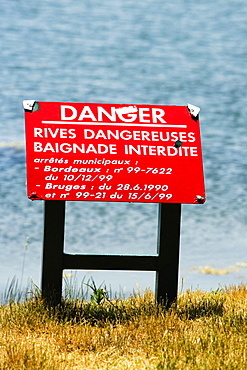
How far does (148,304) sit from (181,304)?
0.51 metres

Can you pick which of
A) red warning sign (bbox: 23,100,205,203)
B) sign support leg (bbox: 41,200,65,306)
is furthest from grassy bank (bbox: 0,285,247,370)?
red warning sign (bbox: 23,100,205,203)

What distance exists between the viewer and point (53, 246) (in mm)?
6891

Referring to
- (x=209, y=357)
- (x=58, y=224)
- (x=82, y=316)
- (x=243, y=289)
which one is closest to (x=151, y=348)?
(x=209, y=357)

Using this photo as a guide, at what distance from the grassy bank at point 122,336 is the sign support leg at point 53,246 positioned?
18cm

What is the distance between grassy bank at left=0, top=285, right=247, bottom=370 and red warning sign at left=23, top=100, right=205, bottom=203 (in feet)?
3.72

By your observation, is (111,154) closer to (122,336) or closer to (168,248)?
(168,248)

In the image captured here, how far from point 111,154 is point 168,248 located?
113 cm

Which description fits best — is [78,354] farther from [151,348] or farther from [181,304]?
[181,304]

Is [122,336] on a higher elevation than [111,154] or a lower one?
lower

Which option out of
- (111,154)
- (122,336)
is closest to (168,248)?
(111,154)

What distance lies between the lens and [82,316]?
686 centimetres

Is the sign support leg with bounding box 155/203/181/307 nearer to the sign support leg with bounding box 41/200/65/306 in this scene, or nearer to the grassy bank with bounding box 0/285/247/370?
the grassy bank with bounding box 0/285/247/370

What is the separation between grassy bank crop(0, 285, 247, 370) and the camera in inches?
220

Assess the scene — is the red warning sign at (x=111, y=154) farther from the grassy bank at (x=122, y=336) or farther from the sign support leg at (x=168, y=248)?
the grassy bank at (x=122, y=336)
